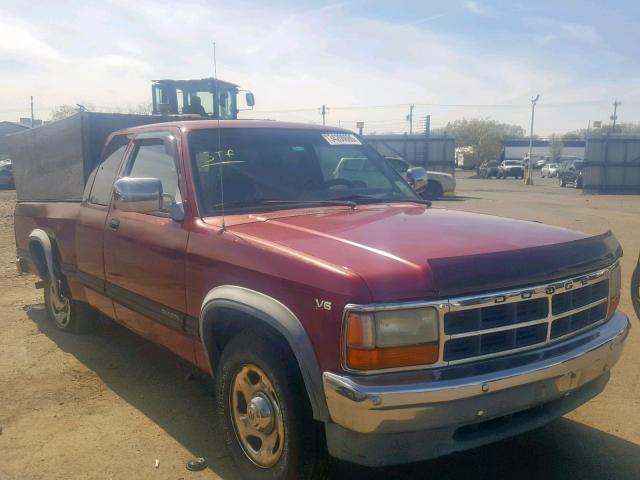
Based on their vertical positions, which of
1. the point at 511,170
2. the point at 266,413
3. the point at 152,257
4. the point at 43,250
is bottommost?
the point at 511,170

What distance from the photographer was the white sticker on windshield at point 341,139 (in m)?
4.56

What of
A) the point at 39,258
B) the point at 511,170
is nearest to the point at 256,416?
the point at 39,258

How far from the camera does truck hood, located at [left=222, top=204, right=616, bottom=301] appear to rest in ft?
8.28

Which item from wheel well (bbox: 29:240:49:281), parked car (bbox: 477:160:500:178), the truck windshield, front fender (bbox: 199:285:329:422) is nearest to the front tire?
front fender (bbox: 199:285:329:422)

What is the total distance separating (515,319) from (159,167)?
8.54 ft

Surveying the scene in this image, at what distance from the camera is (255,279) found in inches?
116

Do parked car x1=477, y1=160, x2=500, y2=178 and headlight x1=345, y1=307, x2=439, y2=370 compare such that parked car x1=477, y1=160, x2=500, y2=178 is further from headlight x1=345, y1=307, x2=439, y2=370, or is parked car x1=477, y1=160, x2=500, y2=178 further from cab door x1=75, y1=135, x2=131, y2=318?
headlight x1=345, y1=307, x2=439, y2=370

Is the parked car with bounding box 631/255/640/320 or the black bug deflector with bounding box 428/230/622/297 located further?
the parked car with bounding box 631/255/640/320

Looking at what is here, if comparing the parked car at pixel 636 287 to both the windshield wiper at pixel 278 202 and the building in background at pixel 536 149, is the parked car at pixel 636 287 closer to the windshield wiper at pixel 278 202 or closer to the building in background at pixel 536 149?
Answer: the windshield wiper at pixel 278 202

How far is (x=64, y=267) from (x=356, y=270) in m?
3.70

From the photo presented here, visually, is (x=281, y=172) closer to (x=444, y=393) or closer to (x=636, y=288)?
(x=444, y=393)

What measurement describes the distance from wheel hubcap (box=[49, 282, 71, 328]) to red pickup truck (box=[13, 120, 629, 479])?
1.56 meters

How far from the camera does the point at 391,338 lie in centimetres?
250

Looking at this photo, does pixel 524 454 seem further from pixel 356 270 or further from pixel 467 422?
pixel 356 270
